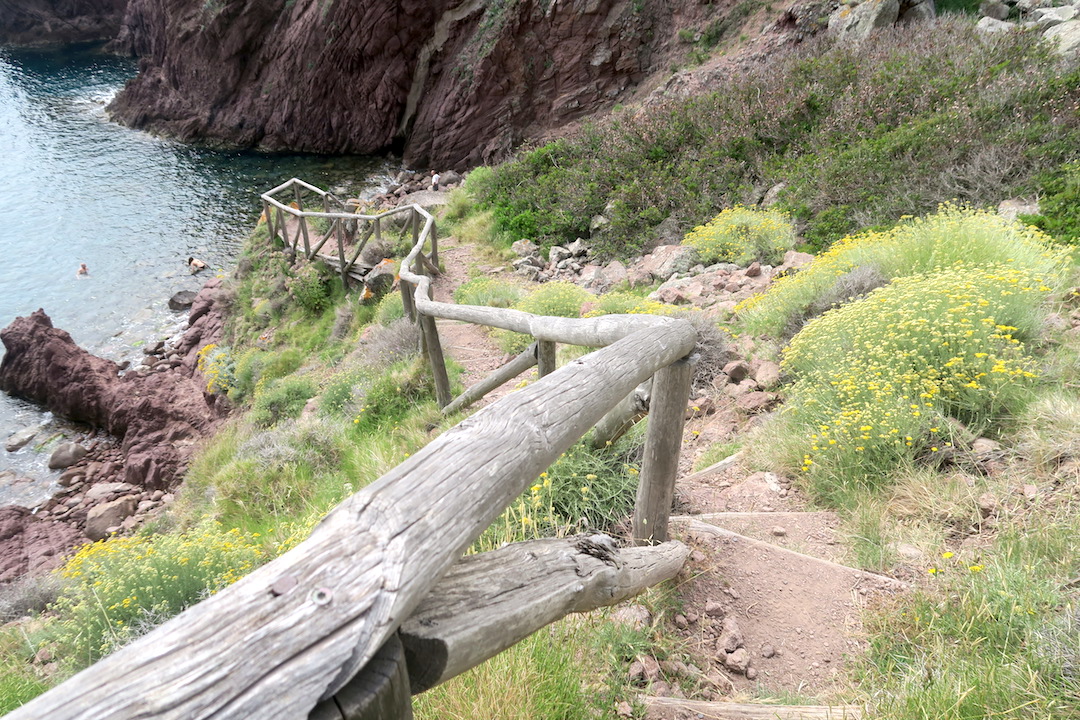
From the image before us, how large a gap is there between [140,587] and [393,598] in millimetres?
2788

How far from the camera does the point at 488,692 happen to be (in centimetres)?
188

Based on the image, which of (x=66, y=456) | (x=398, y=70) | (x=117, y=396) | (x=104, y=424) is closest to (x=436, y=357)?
(x=66, y=456)

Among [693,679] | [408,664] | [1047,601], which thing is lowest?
[693,679]

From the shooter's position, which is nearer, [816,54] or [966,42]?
[966,42]

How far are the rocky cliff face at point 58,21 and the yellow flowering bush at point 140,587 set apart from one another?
5272cm

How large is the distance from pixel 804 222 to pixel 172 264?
54.5 feet

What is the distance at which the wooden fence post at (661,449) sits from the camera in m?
2.49

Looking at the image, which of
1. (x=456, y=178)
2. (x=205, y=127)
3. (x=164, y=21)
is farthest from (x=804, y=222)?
(x=164, y=21)

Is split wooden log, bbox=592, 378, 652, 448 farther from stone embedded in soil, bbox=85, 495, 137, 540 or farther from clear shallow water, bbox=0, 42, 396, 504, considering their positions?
clear shallow water, bbox=0, 42, 396, 504

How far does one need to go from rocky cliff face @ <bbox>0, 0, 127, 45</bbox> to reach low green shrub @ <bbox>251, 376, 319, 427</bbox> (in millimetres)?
47922

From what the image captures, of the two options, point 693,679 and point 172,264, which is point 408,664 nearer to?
point 693,679

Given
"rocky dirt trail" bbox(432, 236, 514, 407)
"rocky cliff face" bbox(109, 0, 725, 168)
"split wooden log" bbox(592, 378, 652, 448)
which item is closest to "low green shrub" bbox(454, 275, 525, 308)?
"rocky dirt trail" bbox(432, 236, 514, 407)

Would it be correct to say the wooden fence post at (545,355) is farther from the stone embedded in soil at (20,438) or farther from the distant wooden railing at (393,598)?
the stone embedded in soil at (20,438)

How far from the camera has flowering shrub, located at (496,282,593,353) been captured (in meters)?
6.61
